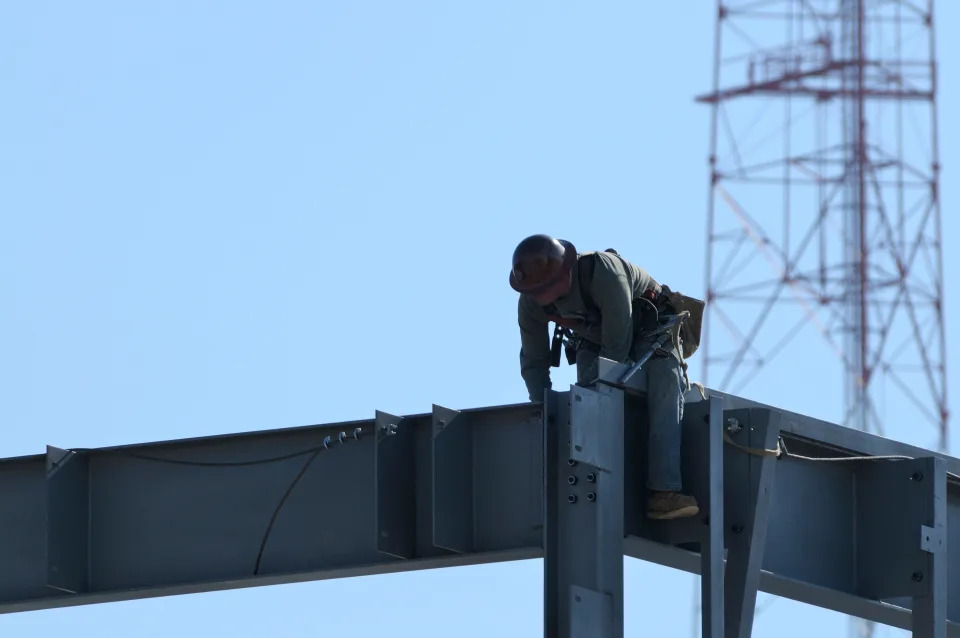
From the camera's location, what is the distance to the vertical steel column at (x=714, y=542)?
46.1ft

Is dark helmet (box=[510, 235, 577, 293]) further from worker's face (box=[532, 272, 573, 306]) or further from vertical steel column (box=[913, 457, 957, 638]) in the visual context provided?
vertical steel column (box=[913, 457, 957, 638])

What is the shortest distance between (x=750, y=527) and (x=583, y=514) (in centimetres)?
130

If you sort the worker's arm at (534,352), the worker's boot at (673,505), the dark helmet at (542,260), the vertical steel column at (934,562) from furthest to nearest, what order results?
the vertical steel column at (934,562), the worker's arm at (534,352), the dark helmet at (542,260), the worker's boot at (673,505)

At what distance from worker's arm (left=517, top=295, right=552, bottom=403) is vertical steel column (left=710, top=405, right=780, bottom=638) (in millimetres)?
1275

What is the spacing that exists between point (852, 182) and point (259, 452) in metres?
20.2

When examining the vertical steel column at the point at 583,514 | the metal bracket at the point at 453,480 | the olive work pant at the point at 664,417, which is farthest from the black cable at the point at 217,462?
the vertical steel column at the point at 583,514

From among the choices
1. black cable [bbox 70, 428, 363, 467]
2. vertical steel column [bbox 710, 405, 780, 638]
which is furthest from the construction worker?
black cable [bbox 70, 428, 363, 467]

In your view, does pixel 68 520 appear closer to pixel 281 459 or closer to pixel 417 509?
pixel 281 459

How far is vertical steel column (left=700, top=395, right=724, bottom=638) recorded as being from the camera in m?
14.0

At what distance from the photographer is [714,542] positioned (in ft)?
46.6

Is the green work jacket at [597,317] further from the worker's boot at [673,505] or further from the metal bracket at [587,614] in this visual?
the metal bracket at [587,614]

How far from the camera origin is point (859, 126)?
117 feet

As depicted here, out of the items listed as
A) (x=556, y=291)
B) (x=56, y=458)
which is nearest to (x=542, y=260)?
(x=556, y=291)

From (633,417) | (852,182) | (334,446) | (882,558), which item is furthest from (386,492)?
(852,182)
